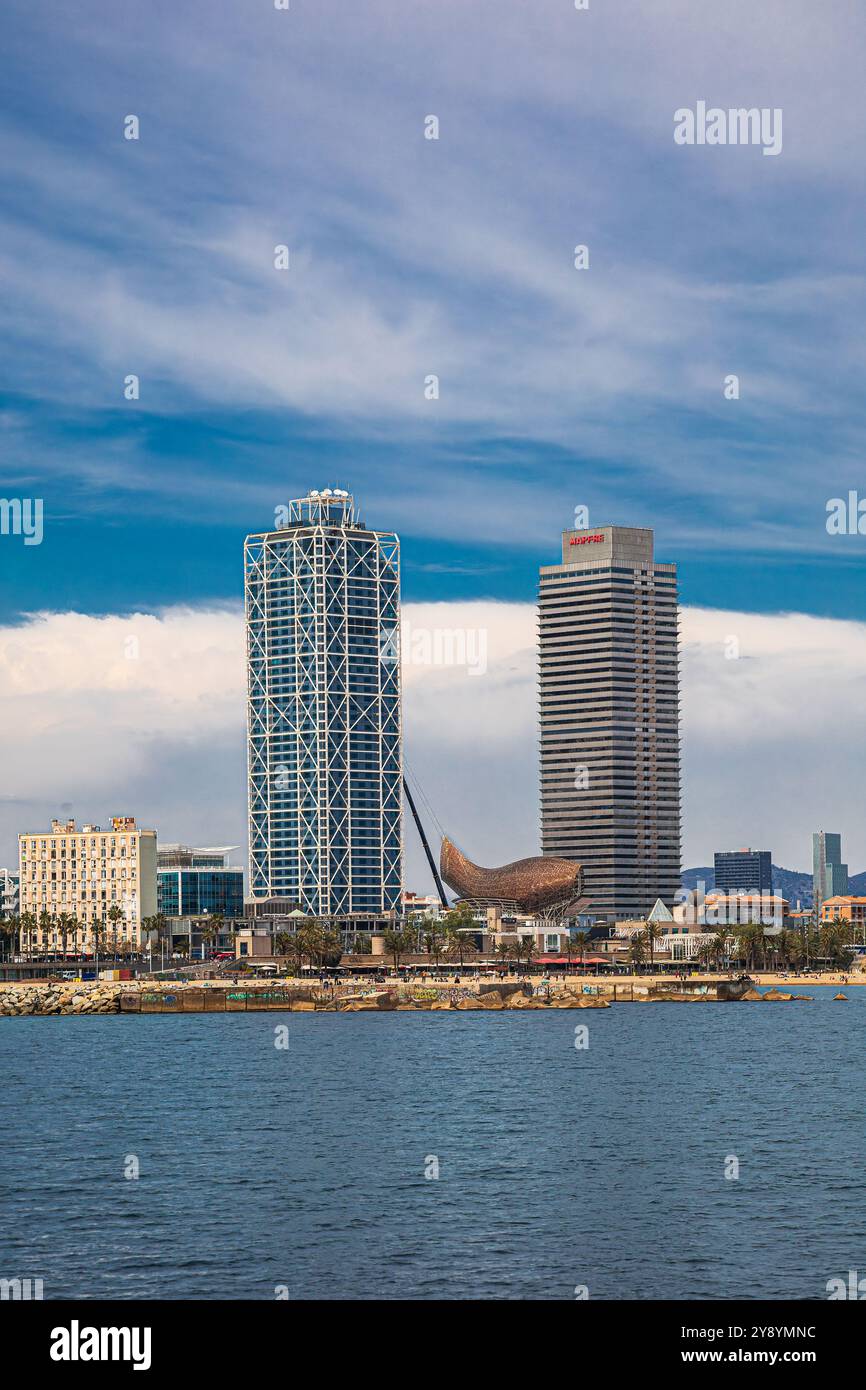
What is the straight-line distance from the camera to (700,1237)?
59.2 m

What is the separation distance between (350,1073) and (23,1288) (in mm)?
85131

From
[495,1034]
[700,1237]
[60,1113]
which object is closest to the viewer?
[700,1237]

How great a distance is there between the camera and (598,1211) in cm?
6488

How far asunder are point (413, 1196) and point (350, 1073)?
66822mm

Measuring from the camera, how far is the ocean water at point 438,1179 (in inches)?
2117

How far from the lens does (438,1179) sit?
74875 mm

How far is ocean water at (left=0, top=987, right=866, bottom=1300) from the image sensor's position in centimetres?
5378
